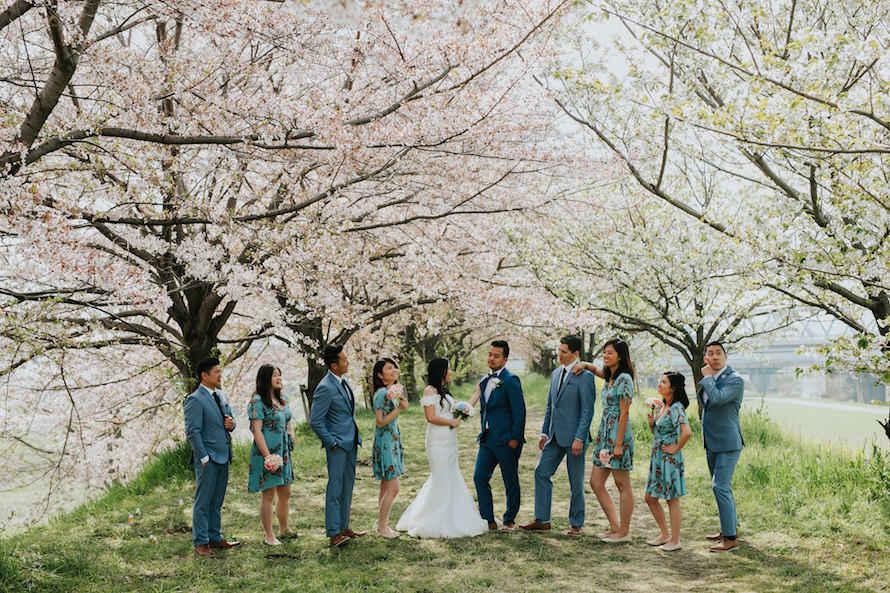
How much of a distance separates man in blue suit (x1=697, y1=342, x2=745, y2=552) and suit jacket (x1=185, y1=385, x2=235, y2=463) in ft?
15.3

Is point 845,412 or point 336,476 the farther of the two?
point 845,412

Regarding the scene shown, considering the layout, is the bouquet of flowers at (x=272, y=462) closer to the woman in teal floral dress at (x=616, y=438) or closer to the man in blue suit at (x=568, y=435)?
the man in blue suit at (x=568, y=435)

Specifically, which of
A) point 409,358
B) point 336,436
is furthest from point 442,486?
point 409,358

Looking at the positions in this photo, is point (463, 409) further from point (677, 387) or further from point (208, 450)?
point (208, 450)

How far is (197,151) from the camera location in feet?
29.6

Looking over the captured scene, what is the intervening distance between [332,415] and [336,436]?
0.22 m

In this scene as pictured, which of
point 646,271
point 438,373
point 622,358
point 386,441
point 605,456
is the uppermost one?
point 646,271

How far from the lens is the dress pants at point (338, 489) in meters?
6.69

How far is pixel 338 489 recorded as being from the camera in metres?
6.73

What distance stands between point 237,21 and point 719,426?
595 cm

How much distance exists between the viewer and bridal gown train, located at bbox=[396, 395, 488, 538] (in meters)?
7.01

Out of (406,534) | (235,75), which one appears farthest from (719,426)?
(235,75)

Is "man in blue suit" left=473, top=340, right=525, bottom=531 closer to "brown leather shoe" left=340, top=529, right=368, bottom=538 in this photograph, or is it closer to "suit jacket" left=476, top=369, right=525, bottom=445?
"suit jacket" left=476, top=369, right=525, bottom=445

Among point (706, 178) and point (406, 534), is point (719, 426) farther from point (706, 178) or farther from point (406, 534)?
point (706, 178)
